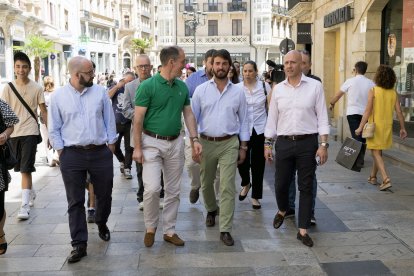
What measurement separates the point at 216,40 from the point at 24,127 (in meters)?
59.3

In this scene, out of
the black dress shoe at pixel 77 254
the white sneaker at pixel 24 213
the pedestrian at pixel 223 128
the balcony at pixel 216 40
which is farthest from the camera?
the balcony at pixel 216 40

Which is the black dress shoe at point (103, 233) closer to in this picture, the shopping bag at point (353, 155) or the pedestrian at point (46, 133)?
the shopping bag at point (353, 155)

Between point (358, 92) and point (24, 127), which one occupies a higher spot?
point (358, 92)

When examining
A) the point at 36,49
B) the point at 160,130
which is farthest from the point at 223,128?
the point at 36,49

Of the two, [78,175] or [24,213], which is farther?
[24,213]

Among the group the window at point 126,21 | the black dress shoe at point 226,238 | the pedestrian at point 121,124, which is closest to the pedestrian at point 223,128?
the black dress shoe at point 226,238

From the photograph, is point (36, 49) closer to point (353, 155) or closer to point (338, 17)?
point (338, 17)

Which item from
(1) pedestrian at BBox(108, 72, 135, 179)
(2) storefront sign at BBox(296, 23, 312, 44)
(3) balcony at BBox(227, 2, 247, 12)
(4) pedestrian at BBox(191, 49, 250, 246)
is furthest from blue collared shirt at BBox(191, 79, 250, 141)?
(3) balcony at BBox(227, 2, 247, 12)

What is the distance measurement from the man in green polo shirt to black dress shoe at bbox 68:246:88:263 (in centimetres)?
63

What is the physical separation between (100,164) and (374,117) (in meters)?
4.46

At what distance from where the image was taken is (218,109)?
5.45 m

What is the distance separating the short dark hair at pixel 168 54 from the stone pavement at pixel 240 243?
5.93 ft

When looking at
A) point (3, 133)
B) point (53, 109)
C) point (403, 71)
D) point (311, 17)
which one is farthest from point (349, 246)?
point (311, 17)

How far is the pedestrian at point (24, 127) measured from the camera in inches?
251
